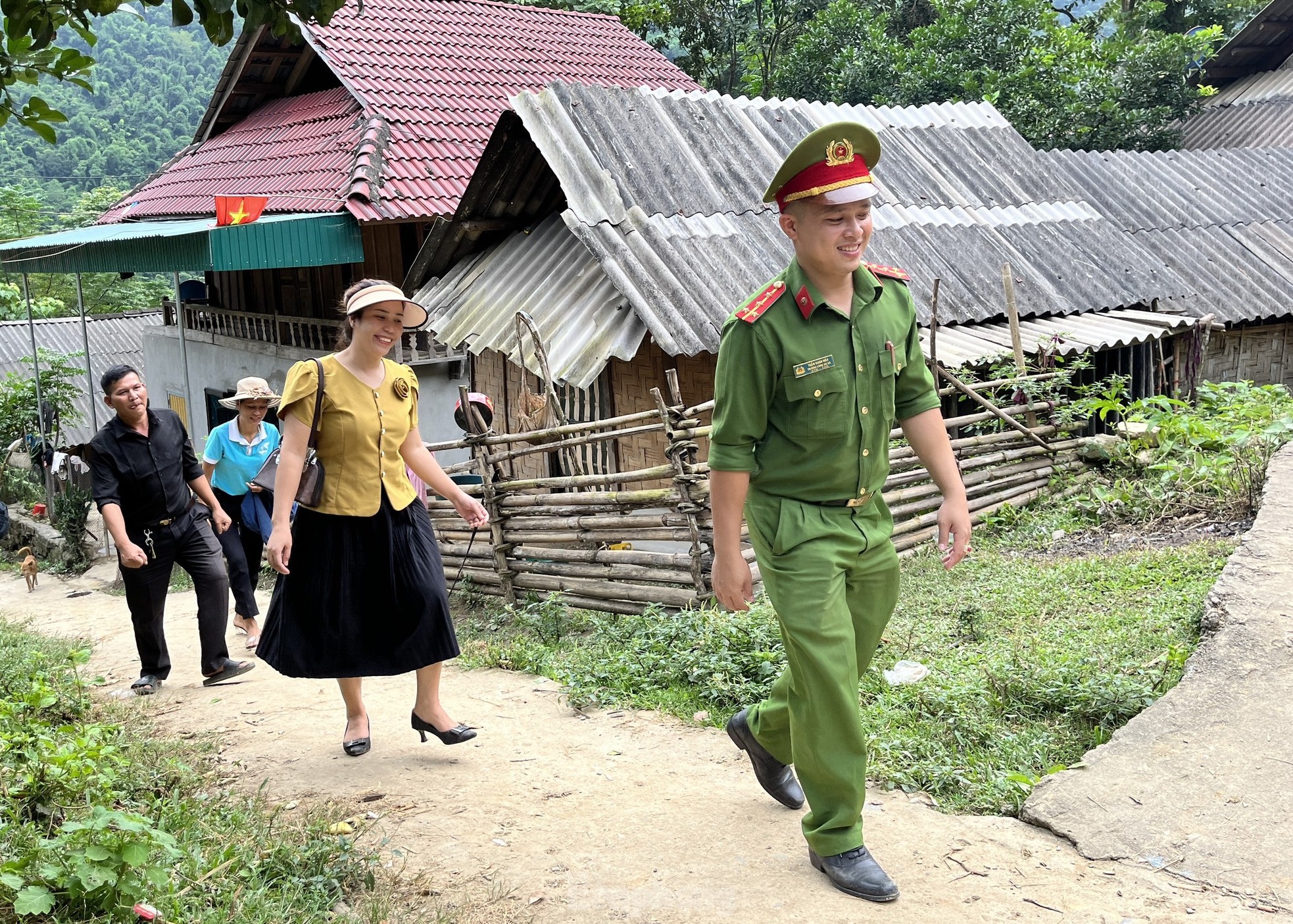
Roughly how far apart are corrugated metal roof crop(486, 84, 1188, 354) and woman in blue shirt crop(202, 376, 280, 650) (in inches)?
101

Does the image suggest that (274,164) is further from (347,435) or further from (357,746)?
(357,746)

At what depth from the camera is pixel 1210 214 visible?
14109 millimetres

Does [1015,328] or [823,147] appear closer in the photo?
[823,147]

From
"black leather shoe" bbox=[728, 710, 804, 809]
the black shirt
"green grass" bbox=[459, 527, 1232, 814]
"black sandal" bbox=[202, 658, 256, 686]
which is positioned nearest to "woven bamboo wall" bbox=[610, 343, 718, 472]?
"green grass" bbox=[459, 527, 1232, 814]

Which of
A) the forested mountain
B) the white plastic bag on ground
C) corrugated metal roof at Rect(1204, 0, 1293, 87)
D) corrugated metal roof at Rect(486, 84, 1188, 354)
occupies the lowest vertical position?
the white plastic bag on ground

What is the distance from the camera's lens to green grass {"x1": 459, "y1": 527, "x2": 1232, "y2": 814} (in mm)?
3830

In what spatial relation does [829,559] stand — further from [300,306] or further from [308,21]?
[300,306]

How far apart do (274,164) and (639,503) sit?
9959mm

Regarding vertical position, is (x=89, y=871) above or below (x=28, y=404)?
below

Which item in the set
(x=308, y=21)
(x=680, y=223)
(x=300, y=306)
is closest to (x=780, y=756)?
(x=308, y=21)

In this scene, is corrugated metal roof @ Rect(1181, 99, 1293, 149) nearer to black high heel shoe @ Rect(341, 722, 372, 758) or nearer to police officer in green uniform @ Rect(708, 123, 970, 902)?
police officer in green uniform @ Rect(708, 123, 970, 902)

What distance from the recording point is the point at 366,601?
13.5 ft

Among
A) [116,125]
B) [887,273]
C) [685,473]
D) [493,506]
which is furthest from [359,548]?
[116,125]

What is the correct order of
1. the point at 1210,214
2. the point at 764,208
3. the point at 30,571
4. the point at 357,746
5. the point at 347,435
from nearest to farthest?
the point at 347,435 < the point at 357,746 < the point at 764,208 < the point at 30,571 < the point at 1210,214
